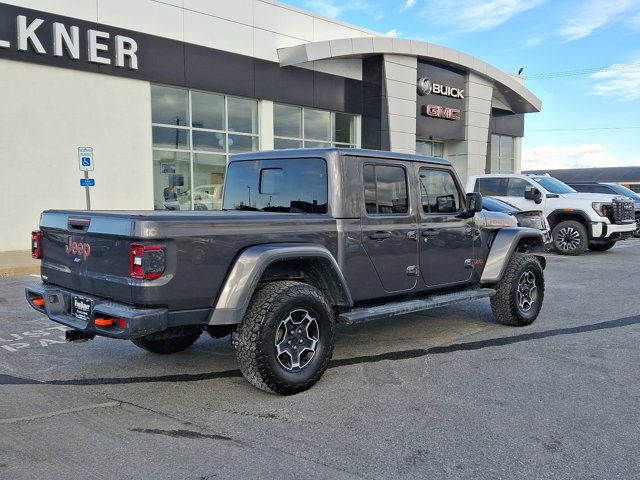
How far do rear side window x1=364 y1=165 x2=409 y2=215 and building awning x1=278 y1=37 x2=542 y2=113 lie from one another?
13.1 m

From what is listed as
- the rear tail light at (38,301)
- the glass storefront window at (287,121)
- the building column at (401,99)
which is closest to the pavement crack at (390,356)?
the rear tail light at (38,301)

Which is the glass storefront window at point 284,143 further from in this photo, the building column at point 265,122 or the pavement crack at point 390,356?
the pavement crack at point 390,356

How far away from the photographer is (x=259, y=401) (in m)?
4.18

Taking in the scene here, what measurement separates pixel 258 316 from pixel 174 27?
534 inches

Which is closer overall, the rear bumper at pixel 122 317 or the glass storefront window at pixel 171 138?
the rear bumper at pixel 122 317

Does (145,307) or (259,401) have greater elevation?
(145,307)

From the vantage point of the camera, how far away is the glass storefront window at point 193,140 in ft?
51.8

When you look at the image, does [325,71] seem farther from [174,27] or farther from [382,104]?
[174,27]

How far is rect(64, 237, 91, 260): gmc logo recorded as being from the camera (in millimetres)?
4090

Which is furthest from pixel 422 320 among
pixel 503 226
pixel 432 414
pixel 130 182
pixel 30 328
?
pixel 130 182

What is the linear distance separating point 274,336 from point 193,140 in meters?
13.3

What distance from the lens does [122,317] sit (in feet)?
11.9

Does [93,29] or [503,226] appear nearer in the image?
[503,226]

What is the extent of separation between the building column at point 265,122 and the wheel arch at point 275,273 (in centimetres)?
1353
